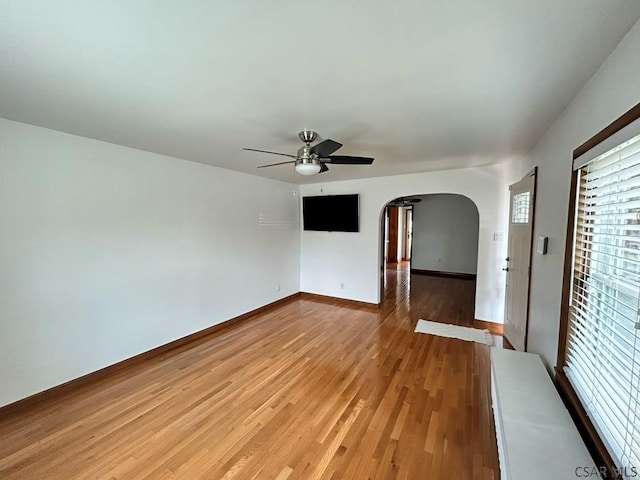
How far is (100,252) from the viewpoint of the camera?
2.62 metres

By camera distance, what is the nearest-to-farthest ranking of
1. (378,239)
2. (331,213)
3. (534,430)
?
(534,430) < (378,239) < (331,213)

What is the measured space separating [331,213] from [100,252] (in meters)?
3.46

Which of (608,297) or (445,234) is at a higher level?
(445,234)

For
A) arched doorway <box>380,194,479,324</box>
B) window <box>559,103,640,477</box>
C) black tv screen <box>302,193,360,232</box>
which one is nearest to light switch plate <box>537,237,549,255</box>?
window <box>559,103,640,477</box>

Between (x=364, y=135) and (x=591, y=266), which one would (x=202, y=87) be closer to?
(x=364, y=135)

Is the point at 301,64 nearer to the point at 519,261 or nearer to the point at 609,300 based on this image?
the point at 609,300

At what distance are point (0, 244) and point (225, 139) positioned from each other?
1.96 meters

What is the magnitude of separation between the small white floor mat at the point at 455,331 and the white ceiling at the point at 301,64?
2566 mm

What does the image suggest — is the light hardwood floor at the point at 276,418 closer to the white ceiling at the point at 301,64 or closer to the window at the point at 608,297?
the window at the point at 608,297

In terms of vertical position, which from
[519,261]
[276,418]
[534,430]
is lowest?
[276,418]

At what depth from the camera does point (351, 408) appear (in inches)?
86.0

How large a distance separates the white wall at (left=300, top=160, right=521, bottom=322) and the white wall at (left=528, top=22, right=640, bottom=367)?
3.04 ft

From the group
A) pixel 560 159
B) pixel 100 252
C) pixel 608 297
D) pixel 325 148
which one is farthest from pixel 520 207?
pixel 100 252

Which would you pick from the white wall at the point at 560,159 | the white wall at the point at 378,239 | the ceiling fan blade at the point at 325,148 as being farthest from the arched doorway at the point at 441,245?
the ceiling fan blade at the point at 325,148
